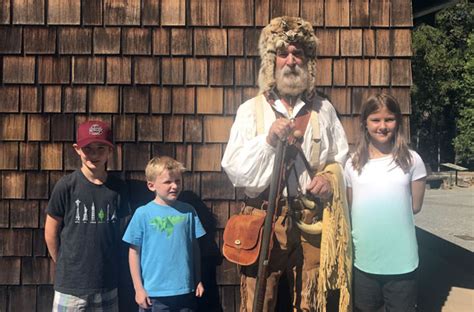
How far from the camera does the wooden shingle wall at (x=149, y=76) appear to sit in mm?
3787

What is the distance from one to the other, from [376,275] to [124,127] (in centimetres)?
201

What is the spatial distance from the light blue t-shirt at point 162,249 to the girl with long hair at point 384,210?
Answer: 96 centimetres

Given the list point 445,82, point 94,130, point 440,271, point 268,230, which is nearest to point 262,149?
point 268,230

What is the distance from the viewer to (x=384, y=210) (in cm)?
281

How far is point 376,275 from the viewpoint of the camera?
284 cm

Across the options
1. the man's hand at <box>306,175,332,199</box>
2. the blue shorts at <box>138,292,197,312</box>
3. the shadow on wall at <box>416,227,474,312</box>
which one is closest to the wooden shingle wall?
the blue shorts at <box>138,292,197,312</box>

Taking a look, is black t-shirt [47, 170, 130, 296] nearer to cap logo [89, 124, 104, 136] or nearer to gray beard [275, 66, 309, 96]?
cap logo [89, 124, 104, 136]

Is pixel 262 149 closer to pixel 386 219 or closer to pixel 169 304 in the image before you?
pixel 386 219

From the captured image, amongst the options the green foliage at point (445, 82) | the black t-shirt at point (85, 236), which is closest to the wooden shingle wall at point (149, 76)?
the black t-shirt at point (85, 236)

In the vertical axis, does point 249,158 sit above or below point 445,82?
below

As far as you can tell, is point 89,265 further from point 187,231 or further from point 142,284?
point 187,231

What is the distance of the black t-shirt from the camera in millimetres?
2982

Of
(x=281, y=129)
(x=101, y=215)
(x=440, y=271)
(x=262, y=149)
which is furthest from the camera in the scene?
(x=440, y=271)

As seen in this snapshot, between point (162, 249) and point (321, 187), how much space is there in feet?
3.20
